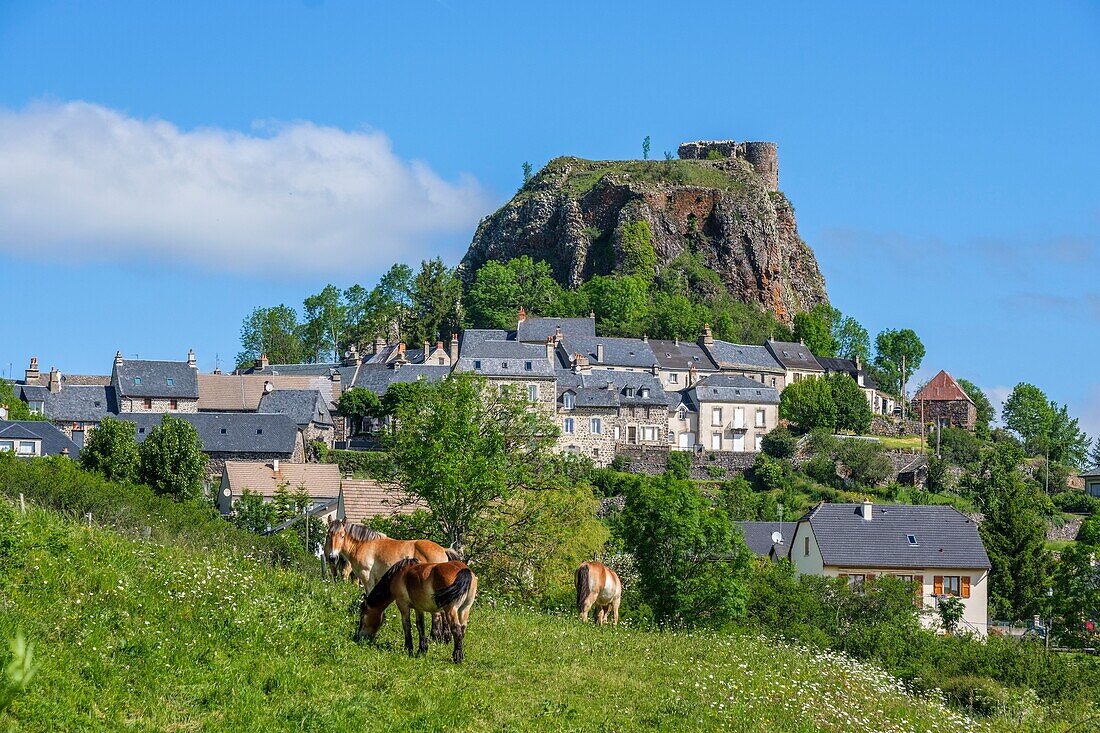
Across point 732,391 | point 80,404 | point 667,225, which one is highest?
point 667,225

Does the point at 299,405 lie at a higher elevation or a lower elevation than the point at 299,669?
higher

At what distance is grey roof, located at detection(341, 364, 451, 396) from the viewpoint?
8831cm

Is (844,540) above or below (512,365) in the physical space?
below

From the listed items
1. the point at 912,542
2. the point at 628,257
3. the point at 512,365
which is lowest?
the point at 912,542

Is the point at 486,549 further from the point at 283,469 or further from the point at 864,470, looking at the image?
the point at 864,470

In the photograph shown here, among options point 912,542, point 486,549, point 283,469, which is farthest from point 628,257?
point 486,549

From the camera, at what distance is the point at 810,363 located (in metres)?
103

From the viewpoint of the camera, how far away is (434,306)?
356ft

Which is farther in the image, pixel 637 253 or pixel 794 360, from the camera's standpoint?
pixel 637 253

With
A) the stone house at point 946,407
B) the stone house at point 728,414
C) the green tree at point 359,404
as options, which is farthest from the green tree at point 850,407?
the green tree at point 359,404

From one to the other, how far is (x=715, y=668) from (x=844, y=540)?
3884cm

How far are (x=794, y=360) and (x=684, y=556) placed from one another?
7835 cm

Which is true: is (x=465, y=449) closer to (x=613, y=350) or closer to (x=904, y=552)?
(x=904, y=552)

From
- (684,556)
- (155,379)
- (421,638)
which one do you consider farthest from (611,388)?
(421,638)
